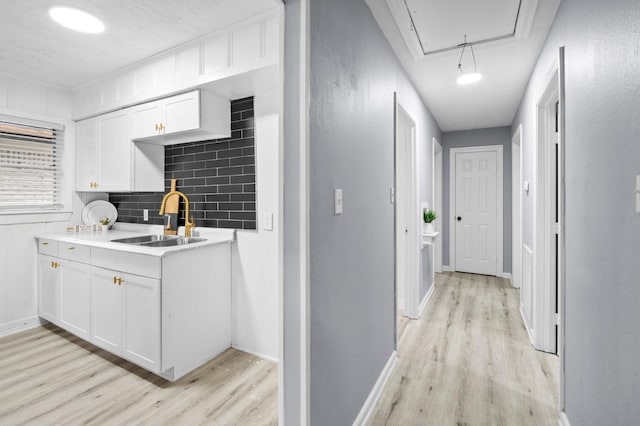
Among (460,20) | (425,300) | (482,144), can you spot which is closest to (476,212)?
(482,144)

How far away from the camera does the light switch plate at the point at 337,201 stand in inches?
58.1

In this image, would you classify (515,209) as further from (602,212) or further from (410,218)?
(602,212)

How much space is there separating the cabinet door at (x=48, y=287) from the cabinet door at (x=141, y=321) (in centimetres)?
118

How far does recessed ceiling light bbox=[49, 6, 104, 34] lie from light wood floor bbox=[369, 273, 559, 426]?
3.03m

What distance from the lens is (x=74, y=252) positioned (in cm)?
265

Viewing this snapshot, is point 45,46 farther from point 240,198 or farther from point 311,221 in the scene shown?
point 311,221

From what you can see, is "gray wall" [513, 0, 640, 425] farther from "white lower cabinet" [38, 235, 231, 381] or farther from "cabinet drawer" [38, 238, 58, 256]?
"cabinet drawer" [38, 238, 58, 256]

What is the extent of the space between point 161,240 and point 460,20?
292cm

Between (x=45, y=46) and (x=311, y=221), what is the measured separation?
2.69 meters

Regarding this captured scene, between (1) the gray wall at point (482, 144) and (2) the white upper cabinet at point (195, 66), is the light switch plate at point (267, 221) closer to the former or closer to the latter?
(2) the white upper cabinet at point (195, 66)

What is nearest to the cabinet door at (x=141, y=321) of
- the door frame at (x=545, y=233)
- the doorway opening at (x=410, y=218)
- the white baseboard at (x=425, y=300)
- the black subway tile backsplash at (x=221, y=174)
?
the black subway tile backsplash at (x=221, y=174)

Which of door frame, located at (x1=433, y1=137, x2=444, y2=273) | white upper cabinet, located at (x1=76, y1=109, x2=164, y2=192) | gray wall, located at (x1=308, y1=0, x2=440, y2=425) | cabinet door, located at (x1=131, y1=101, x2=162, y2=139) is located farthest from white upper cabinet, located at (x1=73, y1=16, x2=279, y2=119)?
door frame, located at (x1=433, y1=137, x2=444, y2=273)

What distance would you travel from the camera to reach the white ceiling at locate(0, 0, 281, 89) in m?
1.90

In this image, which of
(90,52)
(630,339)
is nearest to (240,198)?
(90,52)
